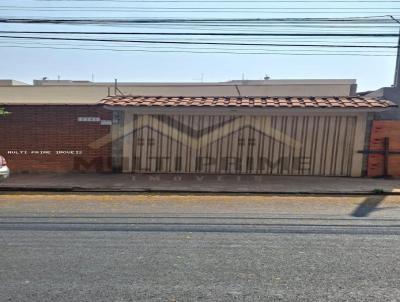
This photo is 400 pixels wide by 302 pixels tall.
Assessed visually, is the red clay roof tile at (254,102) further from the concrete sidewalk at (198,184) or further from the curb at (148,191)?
the curb at (148,191)

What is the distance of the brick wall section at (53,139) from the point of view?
12.2 meters

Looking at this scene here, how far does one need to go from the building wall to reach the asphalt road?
397cm

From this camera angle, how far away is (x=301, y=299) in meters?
3.48

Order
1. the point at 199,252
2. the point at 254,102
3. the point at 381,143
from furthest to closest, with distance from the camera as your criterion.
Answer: the point at 254,102
the point at 381,143
the point at 199,252

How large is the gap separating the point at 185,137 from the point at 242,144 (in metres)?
1.87

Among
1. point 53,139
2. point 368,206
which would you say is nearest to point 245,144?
point 368,206

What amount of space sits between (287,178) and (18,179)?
322 inches

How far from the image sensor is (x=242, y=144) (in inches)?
476

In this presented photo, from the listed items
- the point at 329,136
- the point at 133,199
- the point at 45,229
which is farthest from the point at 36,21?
the point at 329,136

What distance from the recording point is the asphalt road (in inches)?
145

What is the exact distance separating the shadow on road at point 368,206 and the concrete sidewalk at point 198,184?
614 millimetres

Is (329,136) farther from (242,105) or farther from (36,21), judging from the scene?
(36,21)

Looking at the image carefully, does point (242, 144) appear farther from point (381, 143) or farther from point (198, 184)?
point (381, 143)

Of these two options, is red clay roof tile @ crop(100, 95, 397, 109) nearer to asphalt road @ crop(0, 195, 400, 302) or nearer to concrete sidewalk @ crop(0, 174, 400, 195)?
concrete sidewalk @ crop(0, 174, 400, 195)
